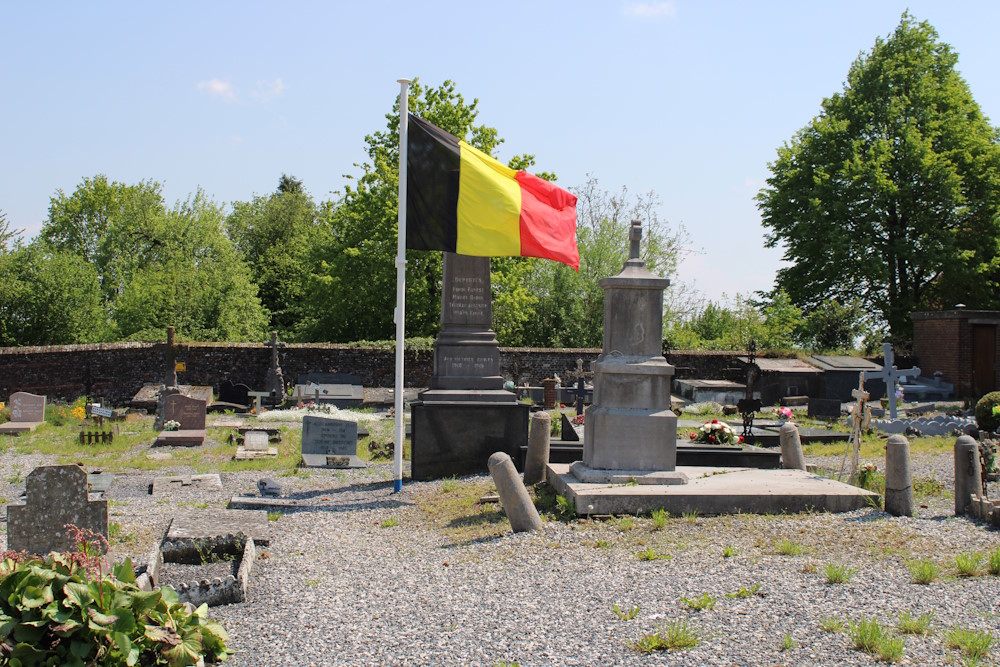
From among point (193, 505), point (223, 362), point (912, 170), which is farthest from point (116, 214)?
point (193, 505)

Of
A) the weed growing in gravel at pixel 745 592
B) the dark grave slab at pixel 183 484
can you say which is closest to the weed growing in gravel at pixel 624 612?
the weed growing in gravel at pixel 745 592

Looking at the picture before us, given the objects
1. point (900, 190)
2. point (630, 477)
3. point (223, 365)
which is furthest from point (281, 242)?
point (630, 477)

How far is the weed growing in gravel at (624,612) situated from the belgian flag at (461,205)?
5.55 meters

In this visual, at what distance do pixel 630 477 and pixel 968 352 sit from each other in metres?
18.1

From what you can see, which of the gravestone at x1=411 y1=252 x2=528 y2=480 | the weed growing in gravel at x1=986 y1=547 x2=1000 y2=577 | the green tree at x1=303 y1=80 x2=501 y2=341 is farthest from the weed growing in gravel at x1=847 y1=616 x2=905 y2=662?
the green tree at x1=303 y1=80 x2=501 y2=341

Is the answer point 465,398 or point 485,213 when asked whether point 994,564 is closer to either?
point 485,213

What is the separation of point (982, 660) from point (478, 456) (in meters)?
7.56

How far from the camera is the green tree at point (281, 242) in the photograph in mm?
42906

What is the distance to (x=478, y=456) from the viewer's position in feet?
38.7

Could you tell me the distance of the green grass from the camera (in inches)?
209

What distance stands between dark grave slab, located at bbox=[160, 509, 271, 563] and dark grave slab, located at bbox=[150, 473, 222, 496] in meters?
2.77

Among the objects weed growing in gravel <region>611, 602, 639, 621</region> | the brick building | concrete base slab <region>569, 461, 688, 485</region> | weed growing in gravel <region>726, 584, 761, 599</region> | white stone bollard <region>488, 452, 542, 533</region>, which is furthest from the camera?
the brick building

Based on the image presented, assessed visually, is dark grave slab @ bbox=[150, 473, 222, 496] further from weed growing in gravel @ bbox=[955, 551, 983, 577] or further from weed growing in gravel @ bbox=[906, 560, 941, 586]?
weed growing in gravel @ bbox=[955, 551, 983, 577]

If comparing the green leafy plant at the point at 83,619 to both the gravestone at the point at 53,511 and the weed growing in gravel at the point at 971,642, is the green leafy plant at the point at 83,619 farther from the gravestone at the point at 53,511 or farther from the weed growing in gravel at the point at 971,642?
the weed growing in gravel at the point at 971,642
